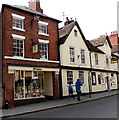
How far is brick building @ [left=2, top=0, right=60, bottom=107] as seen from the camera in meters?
14.0

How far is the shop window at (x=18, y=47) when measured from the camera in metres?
14.7

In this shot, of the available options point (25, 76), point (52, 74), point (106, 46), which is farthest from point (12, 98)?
point (106, 46)

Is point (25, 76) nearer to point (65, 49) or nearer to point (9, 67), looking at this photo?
point (9, 67)

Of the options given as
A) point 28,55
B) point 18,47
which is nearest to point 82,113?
point 28,55

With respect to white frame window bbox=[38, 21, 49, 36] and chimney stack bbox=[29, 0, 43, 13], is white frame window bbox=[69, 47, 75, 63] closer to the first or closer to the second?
white frame window bbox=[38, 21, 49, 36]

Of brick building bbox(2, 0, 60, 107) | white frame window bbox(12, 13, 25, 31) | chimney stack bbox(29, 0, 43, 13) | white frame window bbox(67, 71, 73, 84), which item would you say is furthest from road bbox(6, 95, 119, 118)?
chimney stack bbox(29, 0, 43, 13)

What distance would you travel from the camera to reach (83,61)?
69.5 ft

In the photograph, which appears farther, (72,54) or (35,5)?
(72,54)

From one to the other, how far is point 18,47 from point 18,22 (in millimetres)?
2306

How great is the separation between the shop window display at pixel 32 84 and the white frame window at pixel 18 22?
13.3ft

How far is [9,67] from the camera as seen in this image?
13734 mm

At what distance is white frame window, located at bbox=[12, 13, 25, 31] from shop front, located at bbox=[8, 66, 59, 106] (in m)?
3.59

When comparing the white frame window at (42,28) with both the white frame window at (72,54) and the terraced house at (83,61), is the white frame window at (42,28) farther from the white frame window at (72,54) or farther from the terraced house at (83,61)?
the white frame window at (72,54)

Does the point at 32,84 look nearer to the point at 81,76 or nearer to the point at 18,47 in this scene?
the point at 18,47
